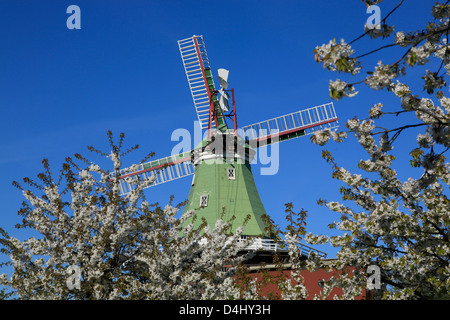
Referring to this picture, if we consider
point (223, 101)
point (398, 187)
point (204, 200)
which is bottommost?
point (398, 187)

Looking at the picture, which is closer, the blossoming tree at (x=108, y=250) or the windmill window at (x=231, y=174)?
the blossoming tree at (x=108, y=250)

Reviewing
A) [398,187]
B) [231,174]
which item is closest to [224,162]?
[231,174]

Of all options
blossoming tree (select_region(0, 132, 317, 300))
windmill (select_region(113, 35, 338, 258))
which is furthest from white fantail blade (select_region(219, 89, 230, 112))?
blossoming tree (select_region(0, 132, 317, 300))

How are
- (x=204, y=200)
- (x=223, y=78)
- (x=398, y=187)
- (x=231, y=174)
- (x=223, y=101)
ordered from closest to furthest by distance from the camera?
(x=398, y=187) < (x=204, y=200) < (x=231, y=174) < (x=223, y=101) < (x=223, y=78)

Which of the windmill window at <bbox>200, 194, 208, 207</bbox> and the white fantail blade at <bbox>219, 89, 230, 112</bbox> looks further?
the white fantail blade at <bbox>219, 89, 230, 112</bbox>

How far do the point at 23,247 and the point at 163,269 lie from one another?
3.72m

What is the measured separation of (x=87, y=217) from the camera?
45.3ft

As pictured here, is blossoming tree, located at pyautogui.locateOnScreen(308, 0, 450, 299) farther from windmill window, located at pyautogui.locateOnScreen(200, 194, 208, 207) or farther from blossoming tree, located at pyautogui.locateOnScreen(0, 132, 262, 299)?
windmill window, located at pyautogui.locateOnScreen(200, 194, 208, 207)

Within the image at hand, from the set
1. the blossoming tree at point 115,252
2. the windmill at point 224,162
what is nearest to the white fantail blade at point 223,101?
the windmill at point 224,162

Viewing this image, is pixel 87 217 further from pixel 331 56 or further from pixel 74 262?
pixel 331 56

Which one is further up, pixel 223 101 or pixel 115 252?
pixel 223 101

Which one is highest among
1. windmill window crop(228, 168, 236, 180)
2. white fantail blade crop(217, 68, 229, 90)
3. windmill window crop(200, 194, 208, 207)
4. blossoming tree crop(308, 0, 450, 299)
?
white fantail blade crop(217, 68, 229, 90)

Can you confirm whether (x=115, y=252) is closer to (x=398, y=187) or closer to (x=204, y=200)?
(x=398, y=187)

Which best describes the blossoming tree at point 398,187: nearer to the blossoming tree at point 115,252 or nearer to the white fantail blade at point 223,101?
the blossoming tree at point 115,252
